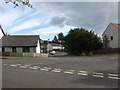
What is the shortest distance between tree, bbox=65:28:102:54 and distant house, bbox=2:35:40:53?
11.2 metres

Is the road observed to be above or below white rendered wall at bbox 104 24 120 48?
below

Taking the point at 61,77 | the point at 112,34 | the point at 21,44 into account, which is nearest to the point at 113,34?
the point at 112,34

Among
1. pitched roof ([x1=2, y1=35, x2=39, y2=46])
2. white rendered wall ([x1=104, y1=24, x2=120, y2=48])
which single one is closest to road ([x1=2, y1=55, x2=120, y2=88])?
pitched roof ([x1=2, y1=35, x2=39, y2=46])

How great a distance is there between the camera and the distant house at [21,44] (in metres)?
45.4

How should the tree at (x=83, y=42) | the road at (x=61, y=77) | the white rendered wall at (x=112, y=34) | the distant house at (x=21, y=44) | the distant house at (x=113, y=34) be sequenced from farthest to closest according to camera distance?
the white rendered wall at (x=112, y=34) < the distant house at (x=113, y=34) < the tree at (x=83, y=42) < the distant house at (x=21, y=44) < the road at (x=61, y=77)

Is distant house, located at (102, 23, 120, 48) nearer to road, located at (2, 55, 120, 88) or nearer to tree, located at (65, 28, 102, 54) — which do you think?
tree, located at (65, 28, 102, 54)

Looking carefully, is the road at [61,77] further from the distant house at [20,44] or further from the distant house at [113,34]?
the distant house at [113,34]

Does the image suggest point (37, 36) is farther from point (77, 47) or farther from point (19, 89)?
point (19, 89)

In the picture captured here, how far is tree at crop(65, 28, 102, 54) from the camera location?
161 feet

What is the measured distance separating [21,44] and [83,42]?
18419 millimetres

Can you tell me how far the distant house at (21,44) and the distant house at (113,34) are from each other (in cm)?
2371

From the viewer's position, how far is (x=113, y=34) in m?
52.0

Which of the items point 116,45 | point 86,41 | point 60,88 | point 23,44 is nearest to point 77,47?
point 86,41

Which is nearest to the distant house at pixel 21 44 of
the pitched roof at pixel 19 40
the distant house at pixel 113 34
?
the pitched roof at pixel 19 40
